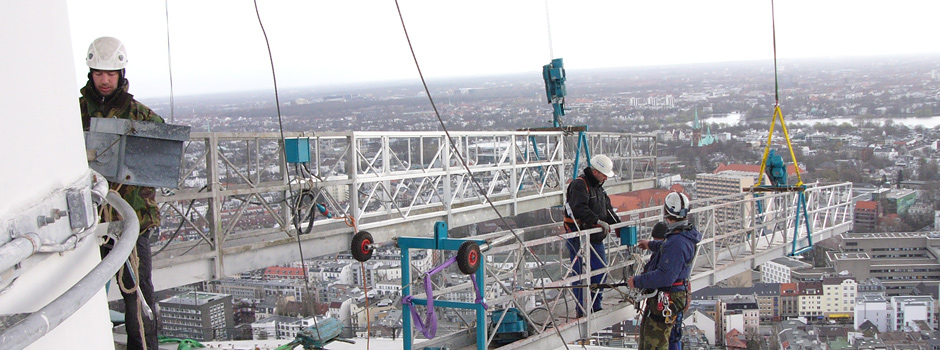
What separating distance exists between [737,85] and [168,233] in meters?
70.1

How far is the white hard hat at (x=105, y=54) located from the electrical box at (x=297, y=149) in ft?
13.1

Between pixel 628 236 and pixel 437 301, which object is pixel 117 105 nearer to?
pixel 437 301

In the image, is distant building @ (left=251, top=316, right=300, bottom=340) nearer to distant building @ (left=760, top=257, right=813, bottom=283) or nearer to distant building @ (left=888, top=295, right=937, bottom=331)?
distant building @ (left=760, top=257, right=813, bottom=283)

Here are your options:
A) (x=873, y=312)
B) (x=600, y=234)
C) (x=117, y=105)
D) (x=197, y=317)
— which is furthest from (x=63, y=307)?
(x=873, y=312)

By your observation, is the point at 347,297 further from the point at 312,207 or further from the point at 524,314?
the point at 524,314

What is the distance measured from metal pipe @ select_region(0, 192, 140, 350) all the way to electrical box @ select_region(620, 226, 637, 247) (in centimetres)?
767

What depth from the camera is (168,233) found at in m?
8.65

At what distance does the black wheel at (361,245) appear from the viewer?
23.0 feet

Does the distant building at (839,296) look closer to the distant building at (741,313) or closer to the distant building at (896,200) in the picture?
the distant building at (741,313)

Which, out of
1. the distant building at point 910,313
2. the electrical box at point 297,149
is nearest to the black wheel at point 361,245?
the electrical box at point 297,149

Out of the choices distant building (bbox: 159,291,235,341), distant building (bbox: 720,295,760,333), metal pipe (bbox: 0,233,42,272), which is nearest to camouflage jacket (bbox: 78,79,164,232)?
metal pipe (bbox: 0,233,42,272)

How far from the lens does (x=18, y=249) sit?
1771 millimetres

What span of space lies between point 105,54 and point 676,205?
503 centimetres

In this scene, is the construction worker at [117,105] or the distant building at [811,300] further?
the distant building at [811,300]
